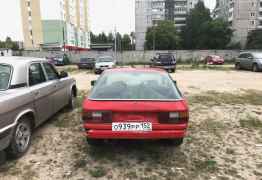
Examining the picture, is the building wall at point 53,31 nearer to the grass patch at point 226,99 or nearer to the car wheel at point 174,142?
the grass patch at point 226,99

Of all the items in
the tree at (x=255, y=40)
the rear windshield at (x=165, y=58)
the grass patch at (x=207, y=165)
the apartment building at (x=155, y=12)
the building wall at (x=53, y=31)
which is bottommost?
the grass patch at (x=207, y=165)

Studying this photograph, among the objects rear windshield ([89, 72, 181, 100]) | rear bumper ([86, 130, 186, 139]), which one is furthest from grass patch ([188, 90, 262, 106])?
rear bumper ([86, 130, 186, 139])

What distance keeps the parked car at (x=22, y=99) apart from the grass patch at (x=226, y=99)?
461 centimetres

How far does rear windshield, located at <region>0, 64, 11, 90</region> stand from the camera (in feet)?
12.2

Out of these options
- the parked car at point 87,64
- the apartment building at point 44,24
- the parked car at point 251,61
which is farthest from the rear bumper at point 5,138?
the apartment building at point 44,24

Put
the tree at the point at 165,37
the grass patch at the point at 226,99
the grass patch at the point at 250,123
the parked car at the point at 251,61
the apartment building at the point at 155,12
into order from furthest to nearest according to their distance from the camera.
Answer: the apartment building at the point at 155,12 < the tree at the point at 165,37 < the parked car at the point at 251,61 < the grass patch at the point at 226,99 < the grass patch at the point at 250,123

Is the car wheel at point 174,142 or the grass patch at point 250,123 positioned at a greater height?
the car wheel at point 174,142

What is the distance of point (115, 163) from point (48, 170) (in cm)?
96

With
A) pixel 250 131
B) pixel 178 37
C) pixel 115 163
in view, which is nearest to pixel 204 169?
pixel 115 163

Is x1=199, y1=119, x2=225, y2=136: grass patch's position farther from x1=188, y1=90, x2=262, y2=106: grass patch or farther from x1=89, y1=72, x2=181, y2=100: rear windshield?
x1=188, y1=90, x2=262, y2=106: grass patch

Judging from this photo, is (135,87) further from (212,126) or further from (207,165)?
(212,126)

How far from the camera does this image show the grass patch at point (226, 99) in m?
7.60

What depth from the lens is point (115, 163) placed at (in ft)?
11.7

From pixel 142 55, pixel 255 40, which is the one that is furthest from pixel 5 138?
pixel 255 40
